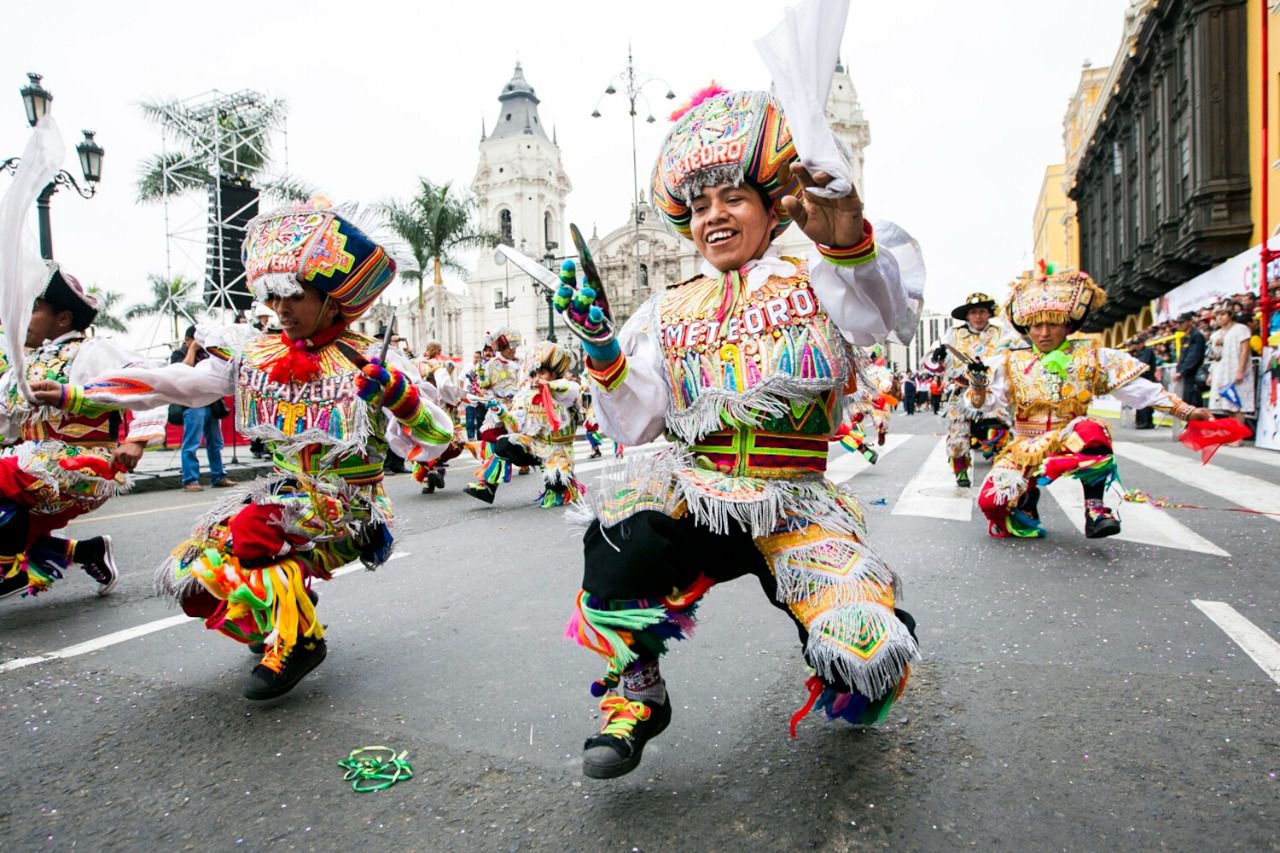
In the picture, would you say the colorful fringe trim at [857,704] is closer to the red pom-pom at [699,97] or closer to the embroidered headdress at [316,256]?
the red pom-pom at [699,97]

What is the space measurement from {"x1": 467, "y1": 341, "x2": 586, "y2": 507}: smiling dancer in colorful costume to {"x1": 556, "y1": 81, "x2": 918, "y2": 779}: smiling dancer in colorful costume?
602cm

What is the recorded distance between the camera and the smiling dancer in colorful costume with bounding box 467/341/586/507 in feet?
28.0

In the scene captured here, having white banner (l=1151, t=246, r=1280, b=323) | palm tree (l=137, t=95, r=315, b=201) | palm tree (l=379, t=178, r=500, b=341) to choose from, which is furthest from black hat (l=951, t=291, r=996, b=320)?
palm tree (l=379, t=178, r=500, b=341)

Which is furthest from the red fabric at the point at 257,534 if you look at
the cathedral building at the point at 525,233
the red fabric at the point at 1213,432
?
the cathedral building at the point at 525,233

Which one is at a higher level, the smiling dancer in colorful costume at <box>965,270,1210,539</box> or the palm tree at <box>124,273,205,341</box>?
the palm tree at <box>124,273,205,341</box>

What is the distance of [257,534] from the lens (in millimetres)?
3119

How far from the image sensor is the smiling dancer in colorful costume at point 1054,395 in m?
5.47

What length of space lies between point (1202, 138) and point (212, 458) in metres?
23.2

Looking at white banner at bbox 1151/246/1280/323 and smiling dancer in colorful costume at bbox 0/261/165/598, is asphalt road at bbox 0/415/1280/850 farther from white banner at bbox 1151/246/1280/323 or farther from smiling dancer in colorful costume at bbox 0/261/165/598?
white banner at bbox 1151/246/1280/323

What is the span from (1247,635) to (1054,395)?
2.39 m

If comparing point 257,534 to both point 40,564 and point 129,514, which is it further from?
point 129,514

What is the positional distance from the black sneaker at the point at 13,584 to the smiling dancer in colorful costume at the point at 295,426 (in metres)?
1.91

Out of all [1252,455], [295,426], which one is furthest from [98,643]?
[1252,455]

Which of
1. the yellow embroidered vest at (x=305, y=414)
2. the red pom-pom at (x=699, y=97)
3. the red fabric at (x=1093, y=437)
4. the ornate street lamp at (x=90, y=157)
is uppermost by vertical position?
the ornate street lamp at (x=90, y=157)
